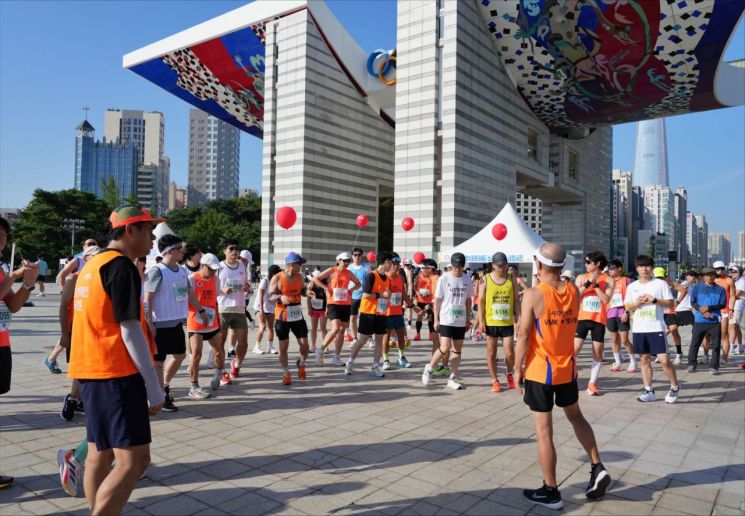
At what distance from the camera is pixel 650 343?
693 centimetres

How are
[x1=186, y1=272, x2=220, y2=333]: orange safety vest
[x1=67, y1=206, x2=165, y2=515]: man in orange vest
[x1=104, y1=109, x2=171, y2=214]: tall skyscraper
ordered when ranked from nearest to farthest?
[x1=67, y1=206, x2=165, y2=515]: man in orange vest < [x1=186, y1=272, x2=220, y2=333]: orange safety vest < [x1=104, y1=109, x2=171, y2=214]: tall skyscraper

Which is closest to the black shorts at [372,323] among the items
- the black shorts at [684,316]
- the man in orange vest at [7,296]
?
the man in orange vest at [7,296]

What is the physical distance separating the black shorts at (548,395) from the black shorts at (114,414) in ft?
9.20

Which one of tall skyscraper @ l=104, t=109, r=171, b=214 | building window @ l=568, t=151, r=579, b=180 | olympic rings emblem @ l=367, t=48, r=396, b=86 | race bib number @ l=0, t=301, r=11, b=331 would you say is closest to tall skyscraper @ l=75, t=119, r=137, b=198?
tall skyscraper @ l=104, t=109, r=171, b=214

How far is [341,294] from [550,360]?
6050 millimetres

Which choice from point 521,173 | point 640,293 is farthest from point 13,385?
point 521,173

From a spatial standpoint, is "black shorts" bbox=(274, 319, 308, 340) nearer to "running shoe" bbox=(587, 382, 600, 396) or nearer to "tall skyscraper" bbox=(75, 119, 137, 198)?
"running shoe" bbox=(587, 382, 600, 396)

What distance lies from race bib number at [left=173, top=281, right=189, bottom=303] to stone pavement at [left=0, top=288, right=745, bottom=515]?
1.41 meters

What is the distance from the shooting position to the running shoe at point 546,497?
12.2 ft

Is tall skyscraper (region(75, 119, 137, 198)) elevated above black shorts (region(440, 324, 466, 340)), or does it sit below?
above

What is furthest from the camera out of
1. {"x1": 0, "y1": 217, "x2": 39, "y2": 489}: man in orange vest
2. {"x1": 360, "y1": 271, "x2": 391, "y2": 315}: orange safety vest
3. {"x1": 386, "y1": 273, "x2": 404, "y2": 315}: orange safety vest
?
{"x1": 386, "y1": 273, "x2": 404, "y2": 315}: orange safety vest

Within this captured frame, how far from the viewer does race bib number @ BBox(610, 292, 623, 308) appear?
31.0 feet

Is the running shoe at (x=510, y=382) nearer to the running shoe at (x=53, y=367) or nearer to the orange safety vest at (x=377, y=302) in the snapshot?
the orange safety vest at (x=377, y=302)

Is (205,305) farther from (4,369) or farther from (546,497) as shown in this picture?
(546,497)
